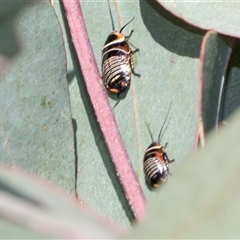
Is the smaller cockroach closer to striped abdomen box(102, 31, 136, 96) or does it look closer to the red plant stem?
the red plant stem

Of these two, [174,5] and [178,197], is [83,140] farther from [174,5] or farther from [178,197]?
[178,197]

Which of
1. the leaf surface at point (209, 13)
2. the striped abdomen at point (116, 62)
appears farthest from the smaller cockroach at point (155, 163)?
the leaf surface at point (209, 13)

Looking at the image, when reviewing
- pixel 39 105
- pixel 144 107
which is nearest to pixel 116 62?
pixel 144 107

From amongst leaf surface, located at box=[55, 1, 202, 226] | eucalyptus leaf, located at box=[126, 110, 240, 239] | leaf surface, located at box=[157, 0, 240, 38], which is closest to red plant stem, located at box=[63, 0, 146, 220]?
leaf surface, located at box=[55, 1, 202, 226]

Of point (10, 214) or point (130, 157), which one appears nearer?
point (10, 214)

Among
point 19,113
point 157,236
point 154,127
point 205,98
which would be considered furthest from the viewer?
point 154,127

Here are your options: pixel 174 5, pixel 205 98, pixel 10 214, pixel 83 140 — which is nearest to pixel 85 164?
pixel 83 140
